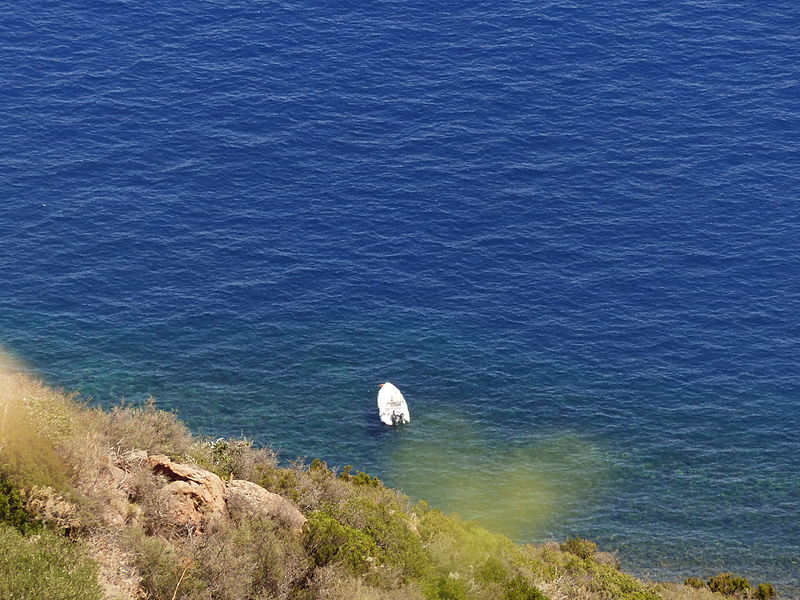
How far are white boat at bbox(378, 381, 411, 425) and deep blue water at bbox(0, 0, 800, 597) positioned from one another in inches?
41.0

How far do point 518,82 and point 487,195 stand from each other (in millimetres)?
19553

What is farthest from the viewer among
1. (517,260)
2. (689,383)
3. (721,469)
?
(517,260)

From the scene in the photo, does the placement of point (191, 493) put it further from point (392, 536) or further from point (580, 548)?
point (580, 548)

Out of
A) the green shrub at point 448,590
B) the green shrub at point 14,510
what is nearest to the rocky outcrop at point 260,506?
the green shrub at point 448,590

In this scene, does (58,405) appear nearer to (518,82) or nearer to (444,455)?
(444,455)

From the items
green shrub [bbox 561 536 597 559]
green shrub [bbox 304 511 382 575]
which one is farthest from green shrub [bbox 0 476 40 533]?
green shrub [bbox 561 536 597 559]

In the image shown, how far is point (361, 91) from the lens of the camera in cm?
11575

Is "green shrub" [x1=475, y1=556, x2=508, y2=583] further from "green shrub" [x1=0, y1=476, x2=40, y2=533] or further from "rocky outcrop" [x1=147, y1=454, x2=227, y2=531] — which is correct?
"green shrub" [x1=0, y1=476, x2=40, y2=533]

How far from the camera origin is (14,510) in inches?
1229

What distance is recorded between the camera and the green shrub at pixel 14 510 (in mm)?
30859

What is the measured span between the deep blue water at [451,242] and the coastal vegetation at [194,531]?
28.3m

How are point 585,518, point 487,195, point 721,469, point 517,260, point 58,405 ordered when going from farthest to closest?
point 487,195, point 517,260, point 721,469, point 585,518, point 58,405

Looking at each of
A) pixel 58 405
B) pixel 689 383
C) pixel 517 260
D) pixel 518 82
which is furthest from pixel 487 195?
pixel 58 405

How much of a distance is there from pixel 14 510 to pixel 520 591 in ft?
55.5
